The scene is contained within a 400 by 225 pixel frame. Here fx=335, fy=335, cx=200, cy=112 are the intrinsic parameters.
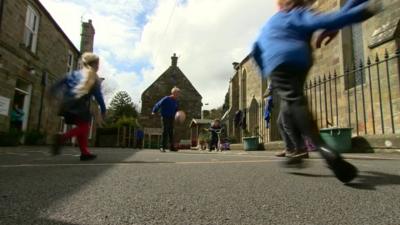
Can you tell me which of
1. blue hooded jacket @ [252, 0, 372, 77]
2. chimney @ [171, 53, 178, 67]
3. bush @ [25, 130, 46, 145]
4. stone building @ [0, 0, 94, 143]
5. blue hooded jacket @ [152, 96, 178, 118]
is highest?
chimney @ [171, 53, 178, 67]

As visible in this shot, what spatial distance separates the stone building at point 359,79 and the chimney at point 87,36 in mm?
15571

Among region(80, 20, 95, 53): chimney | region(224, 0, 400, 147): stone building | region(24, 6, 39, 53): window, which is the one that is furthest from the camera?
region(80, 20, 95, 53): chimney

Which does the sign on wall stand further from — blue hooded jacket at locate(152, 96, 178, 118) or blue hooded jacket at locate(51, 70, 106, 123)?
blue hooded jacket at locate(51, 70, 106, 123)

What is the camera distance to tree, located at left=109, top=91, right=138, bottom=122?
57616mm

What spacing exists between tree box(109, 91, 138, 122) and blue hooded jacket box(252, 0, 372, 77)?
2077 inches

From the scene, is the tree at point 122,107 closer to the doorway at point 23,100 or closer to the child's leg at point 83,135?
the doorway at point 23,100

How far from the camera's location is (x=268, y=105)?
44.6 feet

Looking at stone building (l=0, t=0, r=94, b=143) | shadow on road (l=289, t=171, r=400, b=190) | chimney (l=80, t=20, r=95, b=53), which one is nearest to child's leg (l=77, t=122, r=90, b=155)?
shadow on road (l=289, t=171, r=400, b=190)

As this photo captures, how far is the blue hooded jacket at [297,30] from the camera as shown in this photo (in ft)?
9.23

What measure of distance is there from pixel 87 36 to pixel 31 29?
13.3 m

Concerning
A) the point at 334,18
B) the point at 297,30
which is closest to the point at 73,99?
the point at 297,30

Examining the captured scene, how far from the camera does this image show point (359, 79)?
11.8 meters

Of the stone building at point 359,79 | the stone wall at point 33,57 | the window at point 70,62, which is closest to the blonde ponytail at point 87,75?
the stone building at point 359,79

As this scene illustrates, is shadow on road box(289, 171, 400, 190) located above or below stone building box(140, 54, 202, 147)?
below
